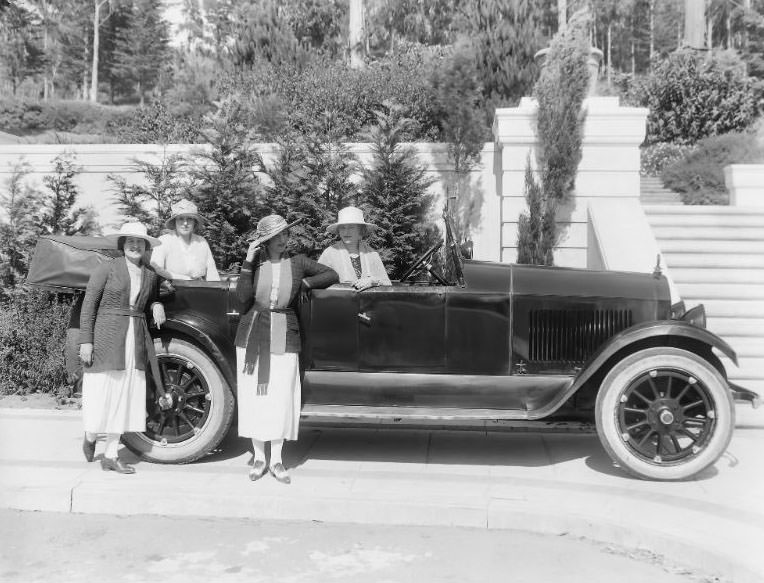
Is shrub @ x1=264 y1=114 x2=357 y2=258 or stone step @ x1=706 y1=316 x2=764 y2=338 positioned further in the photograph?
shrub @ x1=264 y1=114 x2=357 y2=258

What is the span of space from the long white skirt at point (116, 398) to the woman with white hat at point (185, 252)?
2.68ft

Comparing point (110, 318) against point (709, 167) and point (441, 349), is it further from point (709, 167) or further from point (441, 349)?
point (709, 167)

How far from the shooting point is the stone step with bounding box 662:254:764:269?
8.47 metres

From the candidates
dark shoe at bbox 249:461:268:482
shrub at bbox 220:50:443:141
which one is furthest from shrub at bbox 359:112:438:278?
dark shoe at bbox 249:461:268:482

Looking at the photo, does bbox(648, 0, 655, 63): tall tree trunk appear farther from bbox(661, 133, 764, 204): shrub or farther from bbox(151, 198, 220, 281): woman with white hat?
bbox(151, 198, 220, 281): woman with white hat

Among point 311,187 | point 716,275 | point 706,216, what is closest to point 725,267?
point 716,275

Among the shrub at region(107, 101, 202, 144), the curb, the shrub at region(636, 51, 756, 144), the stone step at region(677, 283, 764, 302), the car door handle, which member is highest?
the shrub at region(636, 51, 756, 144)

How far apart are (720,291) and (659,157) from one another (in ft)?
36.8

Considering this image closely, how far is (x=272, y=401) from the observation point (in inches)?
196

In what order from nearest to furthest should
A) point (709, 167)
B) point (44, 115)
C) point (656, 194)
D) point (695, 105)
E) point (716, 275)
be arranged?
1. point (716, 275)
2. point (656, 194)
3. point (709, 167)
4. point (695, 105)
5. point (44, 115)

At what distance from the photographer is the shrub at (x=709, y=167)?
1441 centimetres

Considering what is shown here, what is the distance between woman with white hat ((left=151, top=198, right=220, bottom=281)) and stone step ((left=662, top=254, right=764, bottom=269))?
4.82 metres

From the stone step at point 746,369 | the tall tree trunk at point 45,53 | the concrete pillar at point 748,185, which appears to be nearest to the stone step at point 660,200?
the concrete pillar at point 748,185

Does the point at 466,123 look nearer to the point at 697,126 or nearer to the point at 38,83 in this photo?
the point at 697,126
